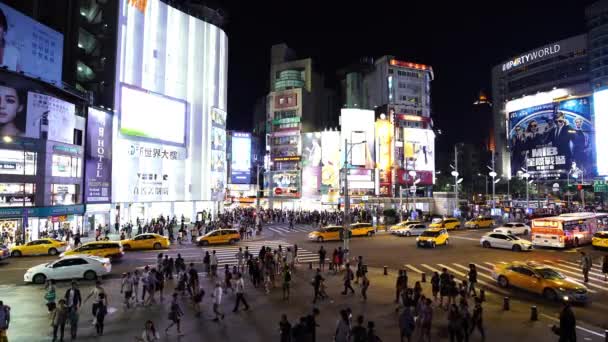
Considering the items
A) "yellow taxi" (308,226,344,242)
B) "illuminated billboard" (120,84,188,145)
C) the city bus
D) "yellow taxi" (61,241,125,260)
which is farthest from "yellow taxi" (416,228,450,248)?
"illuminated billboard" (120,84,188,145)

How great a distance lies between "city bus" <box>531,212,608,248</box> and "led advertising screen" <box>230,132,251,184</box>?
5408 centimetres

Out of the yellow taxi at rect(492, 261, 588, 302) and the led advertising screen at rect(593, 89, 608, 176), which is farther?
the led advertising screen at rect(593, 89, 608, 176)

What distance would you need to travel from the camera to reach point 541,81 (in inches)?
4247

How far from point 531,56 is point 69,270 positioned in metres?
124

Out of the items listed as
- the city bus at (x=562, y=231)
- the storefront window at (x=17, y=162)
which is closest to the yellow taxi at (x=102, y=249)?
the storefront window at (x=17, y=162)

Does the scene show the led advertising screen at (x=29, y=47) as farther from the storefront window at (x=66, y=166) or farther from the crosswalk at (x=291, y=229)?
the crosswalk at (x=291, y=229)

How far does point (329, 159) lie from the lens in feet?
258

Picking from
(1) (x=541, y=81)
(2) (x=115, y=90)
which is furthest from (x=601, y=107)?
(2) (x=115, y=90)

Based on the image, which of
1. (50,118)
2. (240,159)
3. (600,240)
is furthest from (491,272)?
(240,159)

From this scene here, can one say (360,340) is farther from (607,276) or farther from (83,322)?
(607,276)

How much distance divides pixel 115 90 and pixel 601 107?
72.5 meters

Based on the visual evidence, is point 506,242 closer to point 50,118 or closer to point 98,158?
point 98,158

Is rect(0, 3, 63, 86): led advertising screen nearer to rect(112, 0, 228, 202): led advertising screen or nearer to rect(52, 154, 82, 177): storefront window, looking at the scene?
rect(52, 154, 82, 177): storefront window

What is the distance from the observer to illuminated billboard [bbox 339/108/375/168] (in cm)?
7594
